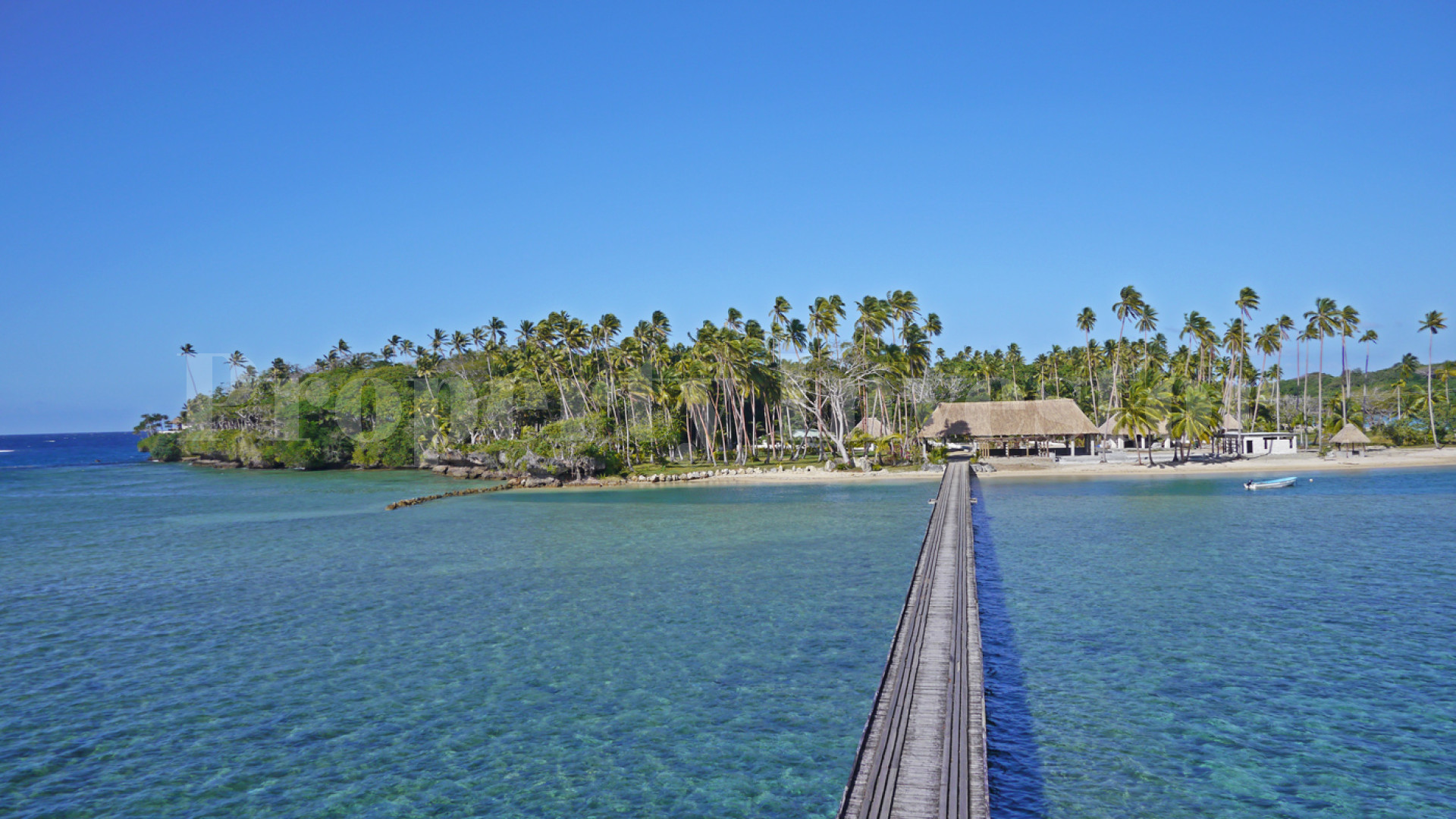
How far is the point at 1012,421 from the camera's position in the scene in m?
71.4

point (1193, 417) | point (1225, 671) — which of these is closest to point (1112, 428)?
point (1193, 417)

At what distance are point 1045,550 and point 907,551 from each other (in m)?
5.31

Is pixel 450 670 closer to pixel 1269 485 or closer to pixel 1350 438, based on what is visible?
pixel 1269 485

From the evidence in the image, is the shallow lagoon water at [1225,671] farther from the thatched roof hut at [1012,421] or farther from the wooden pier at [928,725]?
the thatched roof hut at [1012,421]

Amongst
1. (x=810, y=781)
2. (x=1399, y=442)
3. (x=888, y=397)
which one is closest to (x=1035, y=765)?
(x=810, y=781)

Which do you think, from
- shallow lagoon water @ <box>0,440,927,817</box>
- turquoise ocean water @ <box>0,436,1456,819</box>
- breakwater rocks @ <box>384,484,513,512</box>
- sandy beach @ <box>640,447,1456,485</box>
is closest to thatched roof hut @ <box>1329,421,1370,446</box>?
sandy beach @ <box>640,447,1456,485</box>

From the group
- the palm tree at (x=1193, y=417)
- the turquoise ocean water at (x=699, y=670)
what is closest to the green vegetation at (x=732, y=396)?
the palm tree at (x=1193, y=417)

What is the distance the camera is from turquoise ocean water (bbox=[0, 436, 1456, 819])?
1282 centimetres

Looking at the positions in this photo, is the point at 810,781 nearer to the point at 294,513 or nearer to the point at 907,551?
the point at 907,551

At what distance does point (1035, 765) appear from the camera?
13031 mm

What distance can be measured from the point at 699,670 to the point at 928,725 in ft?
22.9

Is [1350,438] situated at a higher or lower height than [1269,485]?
higher

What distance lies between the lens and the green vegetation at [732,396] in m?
68.8

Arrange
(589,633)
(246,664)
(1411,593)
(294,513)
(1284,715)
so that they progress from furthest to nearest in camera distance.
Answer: (294,513)
(1411,593)
(589,633)
(246,664)
(1284,715)
